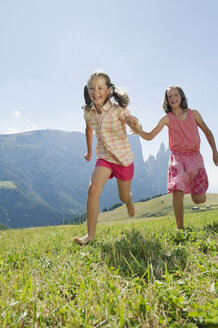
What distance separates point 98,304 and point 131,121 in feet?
12.7

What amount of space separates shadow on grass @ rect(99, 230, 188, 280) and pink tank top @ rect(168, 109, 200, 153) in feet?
8.67

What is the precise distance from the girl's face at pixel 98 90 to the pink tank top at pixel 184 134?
1.78 metres

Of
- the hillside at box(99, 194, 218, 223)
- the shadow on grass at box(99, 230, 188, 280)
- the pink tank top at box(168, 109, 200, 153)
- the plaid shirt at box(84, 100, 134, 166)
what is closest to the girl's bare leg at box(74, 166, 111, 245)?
the plaid shirt at box(84, 100, 134, 166)

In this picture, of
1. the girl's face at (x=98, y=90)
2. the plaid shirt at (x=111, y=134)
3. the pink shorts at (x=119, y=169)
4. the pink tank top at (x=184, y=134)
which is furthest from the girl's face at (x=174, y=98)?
the pink shorts at (x=119, y=169)

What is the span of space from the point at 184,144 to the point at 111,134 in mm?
1804

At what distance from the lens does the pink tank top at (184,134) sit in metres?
5.95

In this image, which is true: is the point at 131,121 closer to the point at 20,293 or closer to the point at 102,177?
the point at 102,177

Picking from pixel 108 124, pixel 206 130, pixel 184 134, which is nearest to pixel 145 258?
pixel 108 124

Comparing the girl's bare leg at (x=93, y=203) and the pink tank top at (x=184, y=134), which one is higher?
the pink tank top at (x=184, y=134)

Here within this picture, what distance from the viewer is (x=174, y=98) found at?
20.0 feet

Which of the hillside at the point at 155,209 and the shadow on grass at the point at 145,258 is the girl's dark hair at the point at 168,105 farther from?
the hillside at the point at 155,209

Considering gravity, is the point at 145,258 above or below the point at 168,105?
below

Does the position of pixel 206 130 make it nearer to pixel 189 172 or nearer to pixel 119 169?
pixel 189 172

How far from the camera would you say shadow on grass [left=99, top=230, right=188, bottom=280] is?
2646 mm
